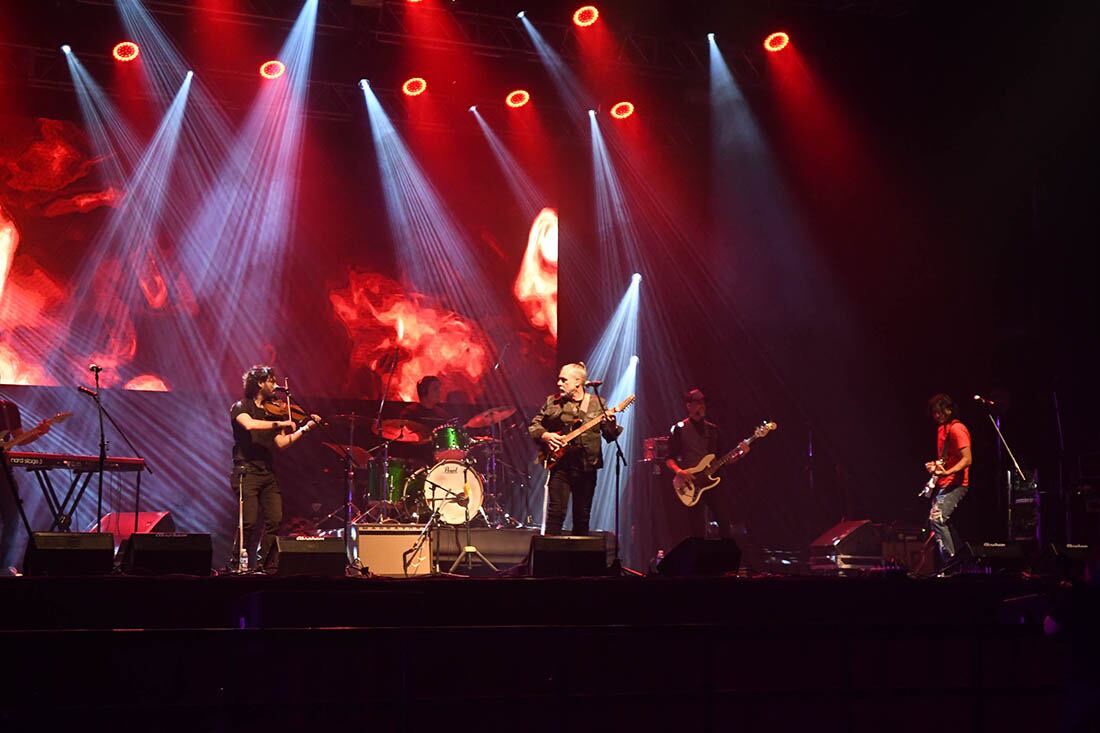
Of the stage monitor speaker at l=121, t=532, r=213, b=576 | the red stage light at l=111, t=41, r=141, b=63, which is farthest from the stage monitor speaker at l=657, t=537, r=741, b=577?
the red stage light at l=111, t=41, r=141, b=63

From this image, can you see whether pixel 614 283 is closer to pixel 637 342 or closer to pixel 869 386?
pixel 637 342

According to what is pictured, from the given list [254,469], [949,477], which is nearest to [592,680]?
[254,469]

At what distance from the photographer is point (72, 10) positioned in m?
12.5

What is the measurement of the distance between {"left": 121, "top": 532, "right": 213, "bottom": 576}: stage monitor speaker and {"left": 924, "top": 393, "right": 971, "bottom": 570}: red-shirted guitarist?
282 inches

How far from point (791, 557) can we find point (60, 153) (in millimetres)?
10515

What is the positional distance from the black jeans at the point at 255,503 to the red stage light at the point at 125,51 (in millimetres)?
6143

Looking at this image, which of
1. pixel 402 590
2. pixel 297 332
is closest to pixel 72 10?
pixel 297 332

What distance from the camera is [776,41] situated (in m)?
13.4

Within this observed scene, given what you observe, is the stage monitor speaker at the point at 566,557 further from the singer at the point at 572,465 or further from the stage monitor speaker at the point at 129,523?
the stage monitor speaker at the point at 129,523

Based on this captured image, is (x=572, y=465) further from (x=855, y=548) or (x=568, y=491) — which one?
(x=855, y=548)

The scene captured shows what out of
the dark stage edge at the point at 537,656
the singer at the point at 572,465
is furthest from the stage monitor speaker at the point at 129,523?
the dark stage edge at the point at 537,656

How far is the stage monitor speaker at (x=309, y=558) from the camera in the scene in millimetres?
7758

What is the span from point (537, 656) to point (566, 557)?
3.33ft

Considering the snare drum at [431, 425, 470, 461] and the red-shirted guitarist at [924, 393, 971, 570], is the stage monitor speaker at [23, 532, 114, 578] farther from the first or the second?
the red-shirted guitarist at [924, 393, 971, 570]
